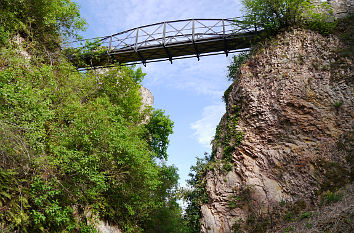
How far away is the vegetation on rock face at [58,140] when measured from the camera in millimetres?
8203

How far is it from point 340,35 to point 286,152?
258 inches

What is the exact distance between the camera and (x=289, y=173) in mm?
10523

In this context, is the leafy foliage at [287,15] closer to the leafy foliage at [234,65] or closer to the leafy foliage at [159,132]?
the leafy foliage at [234,65]

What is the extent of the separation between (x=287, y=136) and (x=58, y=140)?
9103 millimetres

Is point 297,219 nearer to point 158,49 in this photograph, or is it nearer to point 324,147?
point 324,147

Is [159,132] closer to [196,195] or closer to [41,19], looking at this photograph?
[196,195]

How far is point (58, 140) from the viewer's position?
10.1 m

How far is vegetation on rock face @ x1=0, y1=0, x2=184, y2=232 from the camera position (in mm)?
8203

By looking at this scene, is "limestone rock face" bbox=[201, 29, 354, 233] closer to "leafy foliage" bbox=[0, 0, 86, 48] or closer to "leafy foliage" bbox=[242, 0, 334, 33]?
"leafy foliage" bbox=[242, 0, 334, 33]

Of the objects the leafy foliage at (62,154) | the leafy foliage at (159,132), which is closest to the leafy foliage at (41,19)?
the leafy foliage at (62,154)

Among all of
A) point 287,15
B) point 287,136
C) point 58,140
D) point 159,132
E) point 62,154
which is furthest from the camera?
point 159,132

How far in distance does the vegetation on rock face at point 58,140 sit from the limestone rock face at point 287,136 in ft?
13.8

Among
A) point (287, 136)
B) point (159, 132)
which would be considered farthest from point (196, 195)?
point (159, 132)

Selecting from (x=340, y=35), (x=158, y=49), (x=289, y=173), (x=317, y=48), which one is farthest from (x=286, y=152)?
(x=158, y=49)
